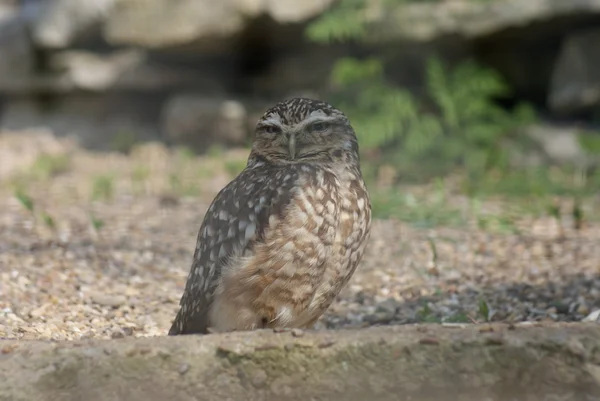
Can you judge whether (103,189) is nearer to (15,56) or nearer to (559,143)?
(15,56)

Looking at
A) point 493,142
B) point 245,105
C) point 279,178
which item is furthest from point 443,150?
point 279,178

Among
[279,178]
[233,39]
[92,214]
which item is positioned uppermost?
[233,39]

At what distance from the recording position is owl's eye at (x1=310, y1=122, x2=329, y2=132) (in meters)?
3.90

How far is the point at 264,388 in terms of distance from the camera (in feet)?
9.53

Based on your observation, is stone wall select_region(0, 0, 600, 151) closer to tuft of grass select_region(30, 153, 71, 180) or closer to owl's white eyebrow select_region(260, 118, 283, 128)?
tuft of grass select_region(30, 153, 71, 180)

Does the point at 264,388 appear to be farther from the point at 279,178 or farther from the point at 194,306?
the point at 279,178

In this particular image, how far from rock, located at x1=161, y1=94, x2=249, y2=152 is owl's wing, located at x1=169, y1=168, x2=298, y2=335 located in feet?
16.9

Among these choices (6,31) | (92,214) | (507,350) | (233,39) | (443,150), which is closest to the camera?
(507,350)

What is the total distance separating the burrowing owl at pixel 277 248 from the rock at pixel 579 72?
447 cm

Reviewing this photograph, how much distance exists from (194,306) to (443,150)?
442cm

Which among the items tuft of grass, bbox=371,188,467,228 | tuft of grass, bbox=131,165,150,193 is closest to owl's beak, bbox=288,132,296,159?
tuft of grass, bbox=371,188,467,228

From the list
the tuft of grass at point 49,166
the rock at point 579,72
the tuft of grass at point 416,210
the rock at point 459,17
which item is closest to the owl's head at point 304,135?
the tuft of grass at point 416,210

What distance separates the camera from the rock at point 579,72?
771cm

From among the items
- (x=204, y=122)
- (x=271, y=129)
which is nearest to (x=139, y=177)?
(x=204, y=122)
